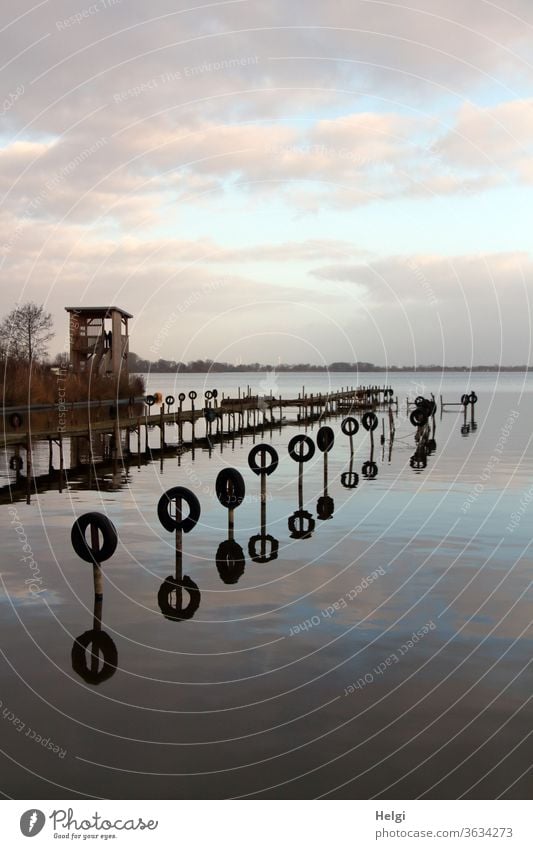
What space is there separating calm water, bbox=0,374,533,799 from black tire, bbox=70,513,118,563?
4.13ft

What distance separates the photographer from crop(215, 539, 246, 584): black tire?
19719 mm

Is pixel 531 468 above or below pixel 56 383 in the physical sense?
below

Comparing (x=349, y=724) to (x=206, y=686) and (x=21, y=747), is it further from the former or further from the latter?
(x=21, y=747)

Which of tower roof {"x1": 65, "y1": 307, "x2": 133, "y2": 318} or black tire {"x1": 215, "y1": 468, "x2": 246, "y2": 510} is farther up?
tower roof {"x1": 65, "y1": 307, "x2": 133, "y2": 318}

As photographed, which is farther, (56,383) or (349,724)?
(56,383)

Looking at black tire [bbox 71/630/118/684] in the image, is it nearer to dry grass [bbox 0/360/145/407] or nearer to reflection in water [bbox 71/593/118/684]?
reflection in water [bbox 71/593/118/684]

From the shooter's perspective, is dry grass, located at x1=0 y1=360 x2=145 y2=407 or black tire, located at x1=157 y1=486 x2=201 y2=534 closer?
black tire, located at x1=157 y1=486 x2=201 y2=534

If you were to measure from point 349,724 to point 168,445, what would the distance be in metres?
48.6

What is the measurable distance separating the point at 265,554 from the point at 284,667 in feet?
29.1

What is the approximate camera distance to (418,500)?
3162cm

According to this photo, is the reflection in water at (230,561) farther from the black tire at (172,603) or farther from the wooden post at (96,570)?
the wooden post at (96,570)

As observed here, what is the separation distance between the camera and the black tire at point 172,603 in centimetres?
1645
